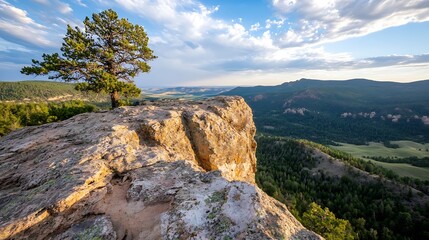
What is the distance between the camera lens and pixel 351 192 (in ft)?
408

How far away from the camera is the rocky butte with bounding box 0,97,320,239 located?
26.3 feet

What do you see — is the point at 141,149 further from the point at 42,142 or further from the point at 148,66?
the point at 148,66

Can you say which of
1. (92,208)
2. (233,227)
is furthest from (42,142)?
(233,227)

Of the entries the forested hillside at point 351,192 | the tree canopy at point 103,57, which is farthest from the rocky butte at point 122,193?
the forested hillside at point 351,192

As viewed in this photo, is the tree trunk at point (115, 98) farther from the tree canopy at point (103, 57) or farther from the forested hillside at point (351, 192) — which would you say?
the forested hillside at point (351, 192)

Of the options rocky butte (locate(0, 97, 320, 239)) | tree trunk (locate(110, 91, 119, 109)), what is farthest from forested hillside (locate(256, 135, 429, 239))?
rocky butte (locate(0, 97, 320, 239))

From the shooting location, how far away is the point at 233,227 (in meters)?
7.62

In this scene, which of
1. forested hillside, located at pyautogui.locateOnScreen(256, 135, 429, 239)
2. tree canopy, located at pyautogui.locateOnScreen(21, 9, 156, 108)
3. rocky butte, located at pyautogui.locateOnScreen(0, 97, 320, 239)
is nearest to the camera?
rocky butte, located at pyautogui.locateOnScreen(0, 97, 320, 239)

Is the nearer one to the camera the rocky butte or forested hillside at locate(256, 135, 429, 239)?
the rocky butte

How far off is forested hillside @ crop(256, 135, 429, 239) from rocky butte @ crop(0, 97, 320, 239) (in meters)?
64.6

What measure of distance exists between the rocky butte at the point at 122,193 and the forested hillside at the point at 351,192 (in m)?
64.6

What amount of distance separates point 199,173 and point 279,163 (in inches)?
6511

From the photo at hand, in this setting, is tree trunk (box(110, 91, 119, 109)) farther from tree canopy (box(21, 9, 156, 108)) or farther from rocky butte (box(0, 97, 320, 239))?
rocky butte (box(0, 97, 320, 239))

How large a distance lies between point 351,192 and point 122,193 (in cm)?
14493
